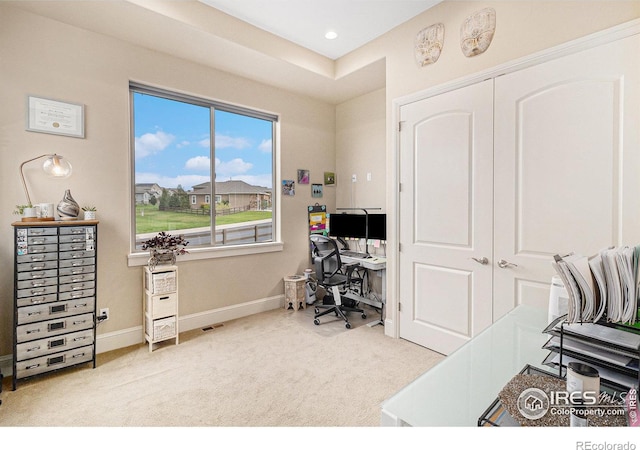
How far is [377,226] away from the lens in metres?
3.65

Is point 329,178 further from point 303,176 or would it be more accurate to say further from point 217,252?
point 217,252

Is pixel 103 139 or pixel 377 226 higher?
pixel 103 139

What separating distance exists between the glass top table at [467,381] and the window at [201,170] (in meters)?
3.00

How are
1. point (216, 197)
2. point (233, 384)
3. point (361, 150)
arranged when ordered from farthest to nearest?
point (361, 150) < point (216, 197) < point (233, 384)

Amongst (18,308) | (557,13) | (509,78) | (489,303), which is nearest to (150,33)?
(18,308)

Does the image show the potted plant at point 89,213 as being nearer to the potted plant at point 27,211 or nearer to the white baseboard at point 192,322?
the potted plant at point 27,211

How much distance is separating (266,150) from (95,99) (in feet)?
6.09

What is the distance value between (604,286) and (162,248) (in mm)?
3135

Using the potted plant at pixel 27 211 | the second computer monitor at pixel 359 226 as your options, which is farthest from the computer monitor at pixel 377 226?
the potted plant at pixel 27 211

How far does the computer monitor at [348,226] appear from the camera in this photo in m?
3.80

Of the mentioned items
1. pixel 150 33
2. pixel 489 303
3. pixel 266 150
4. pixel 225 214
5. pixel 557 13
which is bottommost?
pixel 489 303

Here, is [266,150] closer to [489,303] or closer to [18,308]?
[18,308]

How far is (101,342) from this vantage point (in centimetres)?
272

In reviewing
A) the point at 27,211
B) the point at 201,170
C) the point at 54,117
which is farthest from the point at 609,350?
the point at 54,117
